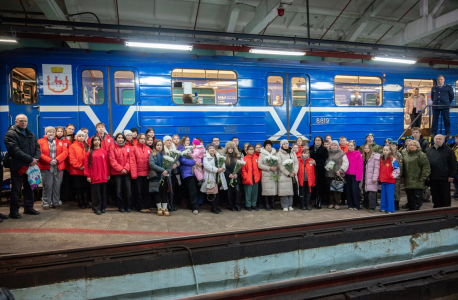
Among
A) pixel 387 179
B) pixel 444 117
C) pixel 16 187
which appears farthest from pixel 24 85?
pixel 444 117

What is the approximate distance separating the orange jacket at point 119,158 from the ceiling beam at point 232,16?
7020 mm

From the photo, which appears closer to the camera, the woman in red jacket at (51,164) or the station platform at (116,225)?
the station platform at (116,225)

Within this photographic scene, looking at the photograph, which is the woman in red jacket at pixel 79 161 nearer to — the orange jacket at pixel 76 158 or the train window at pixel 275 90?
the orange jacket at pixel 76 158

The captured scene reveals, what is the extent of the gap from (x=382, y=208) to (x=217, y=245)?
458 cm

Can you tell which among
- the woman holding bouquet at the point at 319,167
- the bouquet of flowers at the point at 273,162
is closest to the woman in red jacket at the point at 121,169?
the bouquet of flowers at the point at 273,162

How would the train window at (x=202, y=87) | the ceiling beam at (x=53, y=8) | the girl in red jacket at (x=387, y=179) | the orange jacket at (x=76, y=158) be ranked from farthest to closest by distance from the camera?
the ceiling beam at (x=53, y=8) < the train window at (x=202, y=87) < the girl in red jacket at (x=387, y=179) < the orange jacket at (x=76, y=158)

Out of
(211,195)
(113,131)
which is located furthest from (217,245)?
(113,131)

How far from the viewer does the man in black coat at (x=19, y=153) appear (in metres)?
5.52

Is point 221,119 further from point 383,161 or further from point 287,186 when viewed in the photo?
point 383,161

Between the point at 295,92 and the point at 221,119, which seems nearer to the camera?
the point at 221,119

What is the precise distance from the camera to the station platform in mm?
4804

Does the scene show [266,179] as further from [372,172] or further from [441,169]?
[441,169]

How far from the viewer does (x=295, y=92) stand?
8.88m

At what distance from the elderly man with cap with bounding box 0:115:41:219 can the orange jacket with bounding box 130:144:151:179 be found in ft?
5.92
